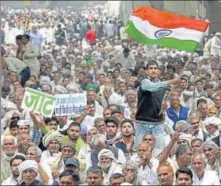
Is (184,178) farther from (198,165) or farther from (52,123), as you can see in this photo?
(52,123)

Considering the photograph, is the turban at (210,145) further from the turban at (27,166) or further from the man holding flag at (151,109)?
the turban at (27,166)

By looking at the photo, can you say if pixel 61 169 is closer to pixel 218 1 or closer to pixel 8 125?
pixel 8 125

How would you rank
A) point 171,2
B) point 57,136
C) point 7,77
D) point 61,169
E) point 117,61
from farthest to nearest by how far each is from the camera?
point 171,2 < point 117,61 < point 7,77 < point 57,136 < point 61,169

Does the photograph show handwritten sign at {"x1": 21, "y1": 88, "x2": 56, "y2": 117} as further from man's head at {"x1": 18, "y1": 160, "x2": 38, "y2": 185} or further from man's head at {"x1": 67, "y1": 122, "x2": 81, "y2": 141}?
man's head at {"x1": 18, "y1": 160, "x2": 38, "y2": 185}

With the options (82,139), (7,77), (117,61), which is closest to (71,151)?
(82,139)

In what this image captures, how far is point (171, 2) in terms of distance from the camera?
35.4 metres

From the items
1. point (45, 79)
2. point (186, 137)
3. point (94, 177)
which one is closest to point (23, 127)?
point (186, 137)

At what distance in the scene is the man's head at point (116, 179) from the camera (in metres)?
9.02

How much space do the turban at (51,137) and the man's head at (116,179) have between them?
1.83 metres

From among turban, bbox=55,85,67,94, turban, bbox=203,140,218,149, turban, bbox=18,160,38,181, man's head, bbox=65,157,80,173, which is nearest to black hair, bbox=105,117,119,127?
turban, bbox=203,140,218,149

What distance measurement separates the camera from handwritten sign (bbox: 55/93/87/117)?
39.6ft

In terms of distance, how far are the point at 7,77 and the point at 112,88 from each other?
7.37 ft

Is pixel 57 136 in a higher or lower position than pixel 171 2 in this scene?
lower

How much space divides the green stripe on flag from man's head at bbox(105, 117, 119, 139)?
2489 millimetres
